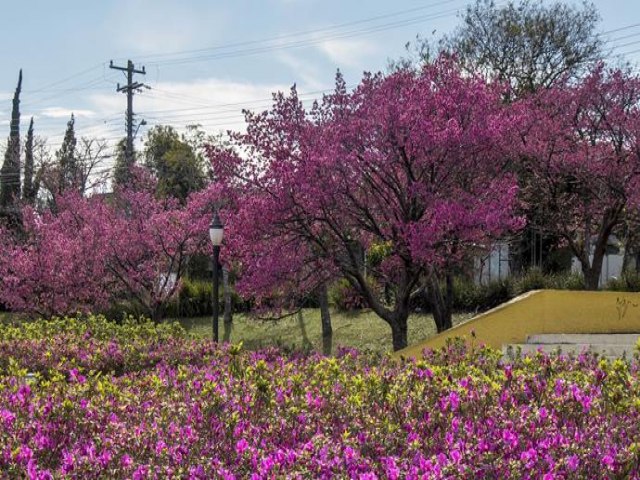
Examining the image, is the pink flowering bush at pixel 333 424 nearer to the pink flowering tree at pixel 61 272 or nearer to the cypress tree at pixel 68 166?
the pink flowering tree at pixel 61 272

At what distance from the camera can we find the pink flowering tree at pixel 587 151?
39.8 feet

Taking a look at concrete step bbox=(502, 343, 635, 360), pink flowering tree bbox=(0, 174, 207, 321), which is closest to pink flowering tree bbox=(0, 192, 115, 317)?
pink flowering tree bbox=(0, 174, 207, 321)

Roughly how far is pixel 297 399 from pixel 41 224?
638 inches

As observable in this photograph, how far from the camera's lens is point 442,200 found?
30.3 feet

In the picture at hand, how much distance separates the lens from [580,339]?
833cm

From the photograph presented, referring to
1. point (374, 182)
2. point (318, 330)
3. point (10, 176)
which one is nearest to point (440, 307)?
point (374, 182)

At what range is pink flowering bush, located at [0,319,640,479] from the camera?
292 centimetres

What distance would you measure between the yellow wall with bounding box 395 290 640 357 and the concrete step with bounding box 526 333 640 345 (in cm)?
15

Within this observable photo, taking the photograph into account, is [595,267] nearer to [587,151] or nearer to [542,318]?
[587,151]

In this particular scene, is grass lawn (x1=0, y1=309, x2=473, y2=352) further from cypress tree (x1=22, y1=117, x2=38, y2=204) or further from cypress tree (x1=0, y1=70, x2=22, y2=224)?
cypress tree (x1=0, y1=70, x2=22, y2=224)

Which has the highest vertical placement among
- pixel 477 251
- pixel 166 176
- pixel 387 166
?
pixel 166 176

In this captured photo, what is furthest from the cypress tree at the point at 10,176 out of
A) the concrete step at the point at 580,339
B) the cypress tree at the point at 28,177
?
the concrete step at the point at 580,339

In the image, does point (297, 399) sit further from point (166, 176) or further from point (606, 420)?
point (166, 176)

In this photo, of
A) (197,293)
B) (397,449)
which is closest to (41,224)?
(197,293)
